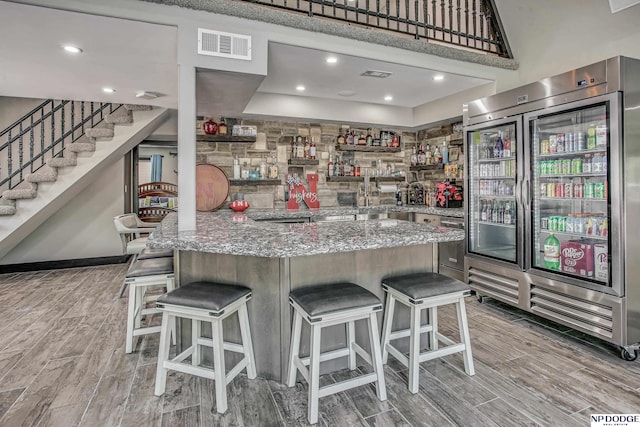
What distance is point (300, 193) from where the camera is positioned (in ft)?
16.8

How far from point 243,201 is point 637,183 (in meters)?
4.01

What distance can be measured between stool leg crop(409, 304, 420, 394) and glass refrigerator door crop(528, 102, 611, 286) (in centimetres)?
164

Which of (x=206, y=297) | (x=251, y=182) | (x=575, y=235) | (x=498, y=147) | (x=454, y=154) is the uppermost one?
(x=454, y=154)

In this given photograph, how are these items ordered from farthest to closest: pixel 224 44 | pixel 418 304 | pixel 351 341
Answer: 1. pixel 224 44
2. pixel 351 341
3. pixel 418 304

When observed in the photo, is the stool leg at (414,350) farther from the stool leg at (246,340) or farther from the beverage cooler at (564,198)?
the beverage cooler at (564,198)

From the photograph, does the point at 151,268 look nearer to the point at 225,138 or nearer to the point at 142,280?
the point at 142,280

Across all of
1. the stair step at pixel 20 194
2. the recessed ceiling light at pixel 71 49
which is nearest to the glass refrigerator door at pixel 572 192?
the recessed ceiling light at pixel 71 49

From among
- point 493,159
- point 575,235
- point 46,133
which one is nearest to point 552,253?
point 575,235

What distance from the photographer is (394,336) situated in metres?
2.38

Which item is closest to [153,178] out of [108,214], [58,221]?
[108,214]

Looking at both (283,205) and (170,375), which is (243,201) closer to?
(283,205)

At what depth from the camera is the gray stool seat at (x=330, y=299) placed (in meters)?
1.79

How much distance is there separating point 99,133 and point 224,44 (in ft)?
10.4

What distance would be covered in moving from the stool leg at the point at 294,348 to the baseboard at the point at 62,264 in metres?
4.82
